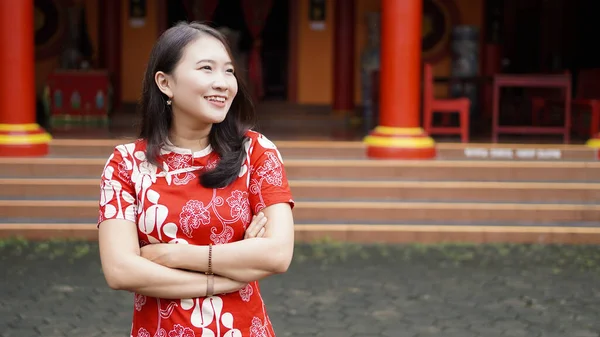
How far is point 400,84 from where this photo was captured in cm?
814

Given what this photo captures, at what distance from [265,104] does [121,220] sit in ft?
40.7

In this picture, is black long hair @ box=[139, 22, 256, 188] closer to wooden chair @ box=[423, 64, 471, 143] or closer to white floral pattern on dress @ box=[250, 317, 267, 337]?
white floral pattern on dress @ box=[250, 317, 267, 337]

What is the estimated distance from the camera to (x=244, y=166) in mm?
2004

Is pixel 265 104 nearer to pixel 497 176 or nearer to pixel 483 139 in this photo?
pixel 483 139

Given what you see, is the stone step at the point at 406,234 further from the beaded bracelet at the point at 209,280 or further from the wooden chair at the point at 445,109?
the beaded bracelet at the point at 209,280

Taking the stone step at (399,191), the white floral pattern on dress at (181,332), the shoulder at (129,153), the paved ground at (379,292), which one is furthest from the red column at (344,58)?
the white floral pattern on dress at (181,332)

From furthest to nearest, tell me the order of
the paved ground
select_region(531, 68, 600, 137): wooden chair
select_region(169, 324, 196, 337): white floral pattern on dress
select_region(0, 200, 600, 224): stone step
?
select_region(531, 68, 600, 137): wooden chair < select_region(0, 200, 600, 224): stone step < the paved ground < select_region(169, 324, 196, 337): white floral pattern on dress

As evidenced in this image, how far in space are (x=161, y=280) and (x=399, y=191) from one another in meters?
5.65

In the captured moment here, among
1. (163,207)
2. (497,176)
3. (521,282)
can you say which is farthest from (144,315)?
(497,176)

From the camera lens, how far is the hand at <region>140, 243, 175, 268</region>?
1.95 meters

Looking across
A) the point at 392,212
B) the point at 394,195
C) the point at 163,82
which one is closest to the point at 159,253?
the point at 163,82

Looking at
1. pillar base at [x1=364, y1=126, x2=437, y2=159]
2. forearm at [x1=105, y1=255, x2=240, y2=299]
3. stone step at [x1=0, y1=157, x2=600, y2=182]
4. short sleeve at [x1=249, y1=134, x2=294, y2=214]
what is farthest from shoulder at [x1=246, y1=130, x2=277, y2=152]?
pillar base at [x1=364, y1=126, x2=437, y2=159]

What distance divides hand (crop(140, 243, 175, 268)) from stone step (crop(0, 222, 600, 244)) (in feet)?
A: 15.8

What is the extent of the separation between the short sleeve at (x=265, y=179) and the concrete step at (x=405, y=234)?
A: 476 centimetres
